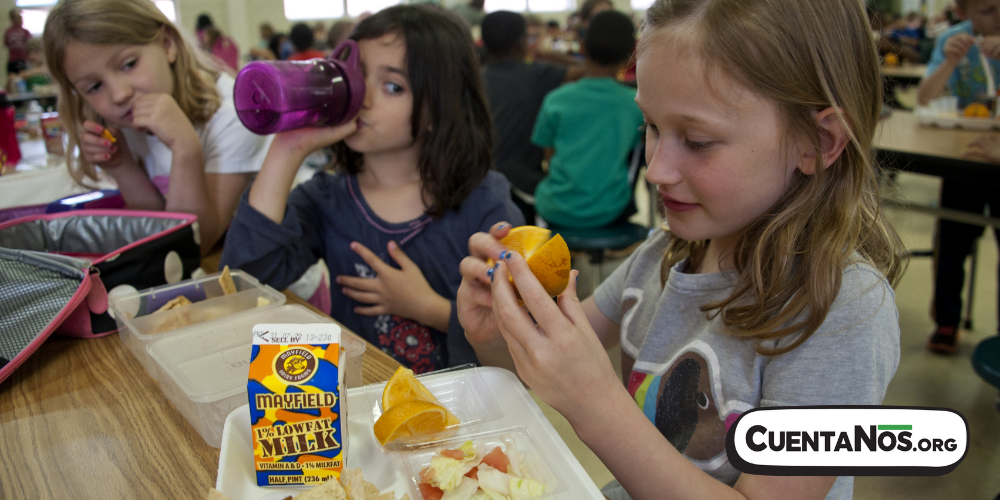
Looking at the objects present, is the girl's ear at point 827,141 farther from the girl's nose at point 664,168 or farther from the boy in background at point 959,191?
the boy in background at point 959,191

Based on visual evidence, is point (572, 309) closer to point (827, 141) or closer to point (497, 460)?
point (497, 460)

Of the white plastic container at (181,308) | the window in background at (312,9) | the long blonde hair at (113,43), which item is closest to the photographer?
the white plastic container at (181,308)

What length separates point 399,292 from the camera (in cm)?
136

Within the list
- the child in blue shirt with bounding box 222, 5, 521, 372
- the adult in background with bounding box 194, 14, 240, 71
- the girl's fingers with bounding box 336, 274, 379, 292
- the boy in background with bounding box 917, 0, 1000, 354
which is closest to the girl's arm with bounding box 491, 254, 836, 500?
the child in blue shirt with bounding box 222, 5, 521, 372

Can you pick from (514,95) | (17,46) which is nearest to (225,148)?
(514,95)

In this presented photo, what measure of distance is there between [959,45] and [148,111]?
307 cm

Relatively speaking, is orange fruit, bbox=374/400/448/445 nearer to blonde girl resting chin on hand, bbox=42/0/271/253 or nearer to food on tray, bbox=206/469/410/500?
food on tray, bbox=206/469/410/500

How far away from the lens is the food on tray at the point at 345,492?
1.88 feet

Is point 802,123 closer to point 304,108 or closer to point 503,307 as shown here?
point 503,307

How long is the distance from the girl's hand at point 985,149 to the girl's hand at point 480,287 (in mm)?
1659

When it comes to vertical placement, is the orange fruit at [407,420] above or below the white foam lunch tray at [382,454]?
above

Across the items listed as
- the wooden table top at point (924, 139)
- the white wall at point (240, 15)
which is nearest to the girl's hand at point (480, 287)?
the wooden table top at point (924, 139)

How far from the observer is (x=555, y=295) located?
771 millimetres

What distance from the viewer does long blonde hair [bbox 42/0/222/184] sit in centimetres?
144
